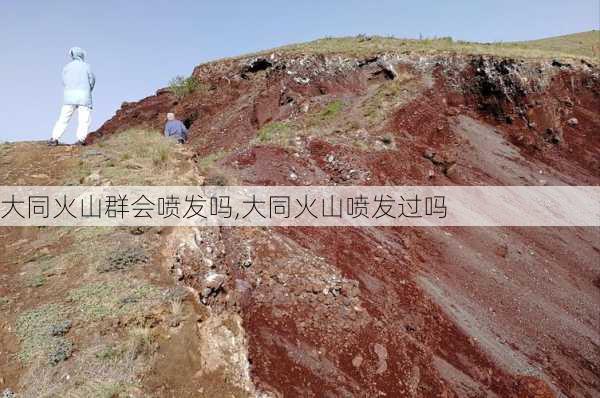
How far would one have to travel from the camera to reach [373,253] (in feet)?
26.4

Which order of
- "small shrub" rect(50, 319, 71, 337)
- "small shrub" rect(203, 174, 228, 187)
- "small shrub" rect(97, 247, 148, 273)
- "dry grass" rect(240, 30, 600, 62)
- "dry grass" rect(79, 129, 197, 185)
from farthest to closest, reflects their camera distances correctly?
1. "dry grass" rect(240, 30, 600, 62)
2. "small shrub" rect(203, 174, 228, 187)
3. "dry grass" rect(79, 129, 197, 185)
4. "small shrub" rect(97, 247, 148, 273)
5. "small shrub" rect(50, 319, 71, 337)

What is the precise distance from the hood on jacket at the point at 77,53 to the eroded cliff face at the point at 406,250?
3.04 meters

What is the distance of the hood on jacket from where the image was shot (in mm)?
8305

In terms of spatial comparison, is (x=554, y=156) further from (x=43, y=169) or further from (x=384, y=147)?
(x=43, y=169)

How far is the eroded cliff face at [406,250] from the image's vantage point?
5727 mm

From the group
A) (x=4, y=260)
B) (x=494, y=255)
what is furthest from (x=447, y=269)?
(x=4, y=260)

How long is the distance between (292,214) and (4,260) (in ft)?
15.3

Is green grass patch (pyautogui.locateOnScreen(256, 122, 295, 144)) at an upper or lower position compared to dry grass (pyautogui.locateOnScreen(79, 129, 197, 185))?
upper

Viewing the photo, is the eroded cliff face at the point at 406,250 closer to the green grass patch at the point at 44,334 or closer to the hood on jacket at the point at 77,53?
the green grass patch at the point at 44,334

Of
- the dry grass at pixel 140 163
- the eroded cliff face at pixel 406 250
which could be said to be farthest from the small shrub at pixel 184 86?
the dry grass at pixel 140 163

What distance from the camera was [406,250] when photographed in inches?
336

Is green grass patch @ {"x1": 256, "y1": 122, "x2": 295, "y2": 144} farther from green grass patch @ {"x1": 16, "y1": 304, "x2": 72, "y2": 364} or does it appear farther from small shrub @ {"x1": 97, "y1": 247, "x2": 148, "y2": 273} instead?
green grass patch @ {"x1": 16, "y1": 304, "x2": 72, "y2": 364}

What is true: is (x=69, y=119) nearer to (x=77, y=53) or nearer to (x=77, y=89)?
(x=77, y=89)

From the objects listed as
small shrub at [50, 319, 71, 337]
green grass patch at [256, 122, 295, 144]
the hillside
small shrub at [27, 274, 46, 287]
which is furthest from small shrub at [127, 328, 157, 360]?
green grass patch at [256, 122, 295, 144]
